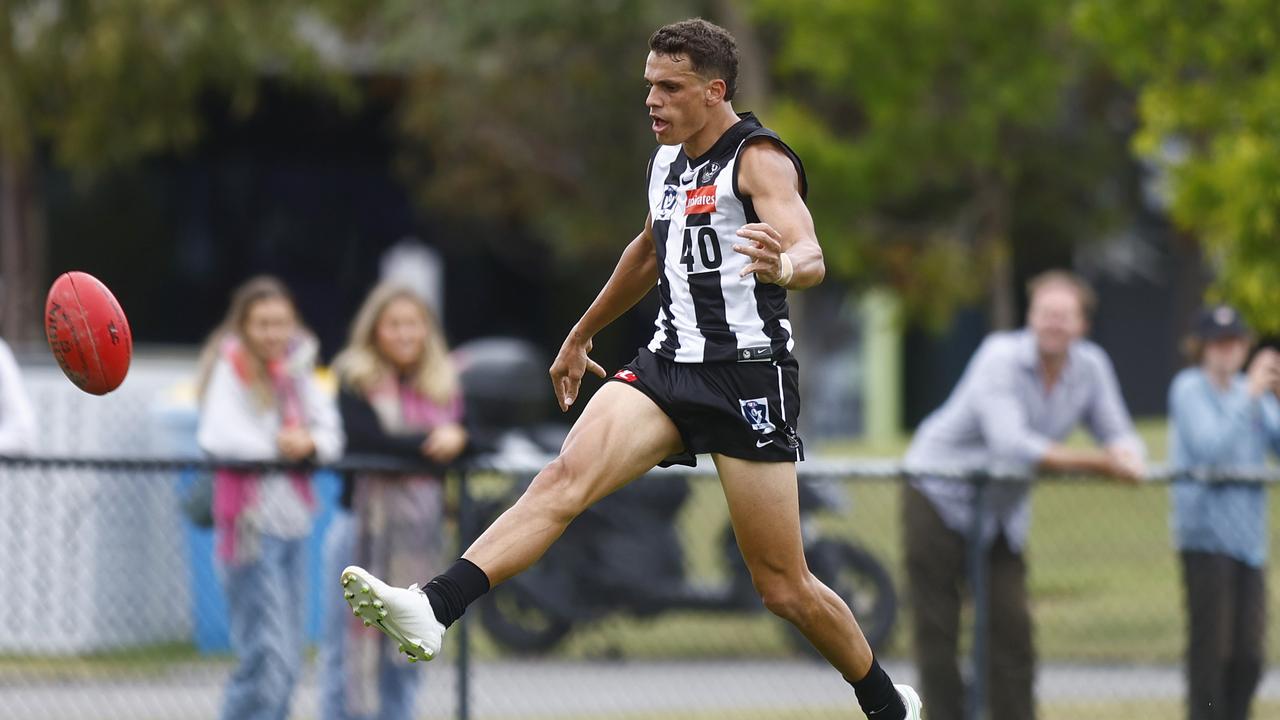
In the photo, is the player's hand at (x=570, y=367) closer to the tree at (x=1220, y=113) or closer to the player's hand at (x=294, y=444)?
the player's hand at (x=294, y=444)

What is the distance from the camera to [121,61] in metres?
19.3

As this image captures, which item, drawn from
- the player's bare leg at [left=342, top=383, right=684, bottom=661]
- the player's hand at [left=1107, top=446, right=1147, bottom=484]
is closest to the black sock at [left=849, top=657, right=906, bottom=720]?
the player's bare leg at [left=342, top=383, right=684, bottom=661]

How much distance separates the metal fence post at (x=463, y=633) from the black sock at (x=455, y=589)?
297cm

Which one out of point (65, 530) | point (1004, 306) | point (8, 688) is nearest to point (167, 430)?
point (65, 530)

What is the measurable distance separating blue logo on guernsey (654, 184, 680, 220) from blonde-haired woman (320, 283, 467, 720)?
293 centimetres

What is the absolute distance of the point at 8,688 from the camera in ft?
31.7

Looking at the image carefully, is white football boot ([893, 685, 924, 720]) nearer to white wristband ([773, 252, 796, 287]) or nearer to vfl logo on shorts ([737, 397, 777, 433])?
vfl logo on shorts ([737, 397, 777, 433])

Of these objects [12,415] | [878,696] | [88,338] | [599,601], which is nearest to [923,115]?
[599,601]

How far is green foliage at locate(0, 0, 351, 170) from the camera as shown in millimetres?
19297

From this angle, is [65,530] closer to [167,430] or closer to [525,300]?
[167,430]

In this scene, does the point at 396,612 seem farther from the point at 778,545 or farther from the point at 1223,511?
the point at 1223,511

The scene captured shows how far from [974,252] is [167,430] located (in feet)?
35.0

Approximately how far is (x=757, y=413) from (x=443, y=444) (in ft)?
11.1

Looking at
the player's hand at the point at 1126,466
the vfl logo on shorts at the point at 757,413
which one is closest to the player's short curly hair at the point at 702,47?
the vfl logo on shorts at the point at 757,413
